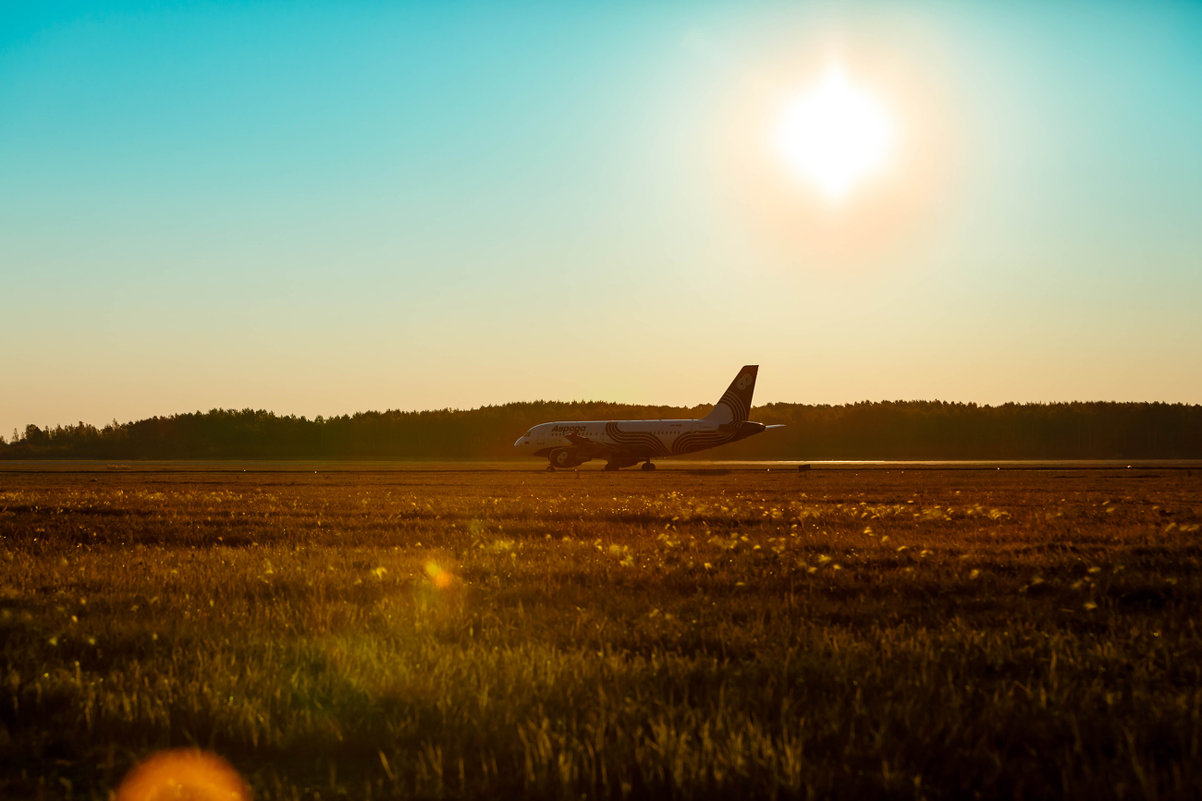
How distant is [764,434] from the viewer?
15712 centimetres

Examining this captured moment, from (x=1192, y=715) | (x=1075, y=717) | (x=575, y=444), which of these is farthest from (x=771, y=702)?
(x=575, y=444)

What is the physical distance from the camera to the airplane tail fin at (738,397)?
81.3 meters

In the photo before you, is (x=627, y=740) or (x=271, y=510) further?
(x=271, y=510)

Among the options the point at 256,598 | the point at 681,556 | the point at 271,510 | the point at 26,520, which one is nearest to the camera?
the point at 256,598

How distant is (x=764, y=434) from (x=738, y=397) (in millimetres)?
77252

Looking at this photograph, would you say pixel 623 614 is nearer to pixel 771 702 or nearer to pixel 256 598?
pixel 771 702

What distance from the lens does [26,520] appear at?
75.0 ft

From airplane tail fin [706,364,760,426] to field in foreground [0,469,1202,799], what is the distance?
65736mm

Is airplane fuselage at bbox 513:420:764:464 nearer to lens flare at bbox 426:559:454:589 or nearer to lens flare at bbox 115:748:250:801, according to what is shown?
lens flare at bbox 426:559:454:589

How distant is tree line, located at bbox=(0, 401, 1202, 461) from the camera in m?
146

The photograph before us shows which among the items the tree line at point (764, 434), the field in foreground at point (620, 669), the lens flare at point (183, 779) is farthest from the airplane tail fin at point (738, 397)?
the lens flare at point (183, 779)

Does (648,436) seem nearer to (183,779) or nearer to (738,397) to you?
(738,397)

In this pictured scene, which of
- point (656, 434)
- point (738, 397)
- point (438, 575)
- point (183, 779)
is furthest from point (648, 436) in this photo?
point (183, 779)

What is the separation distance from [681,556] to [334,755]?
910 centimetres
